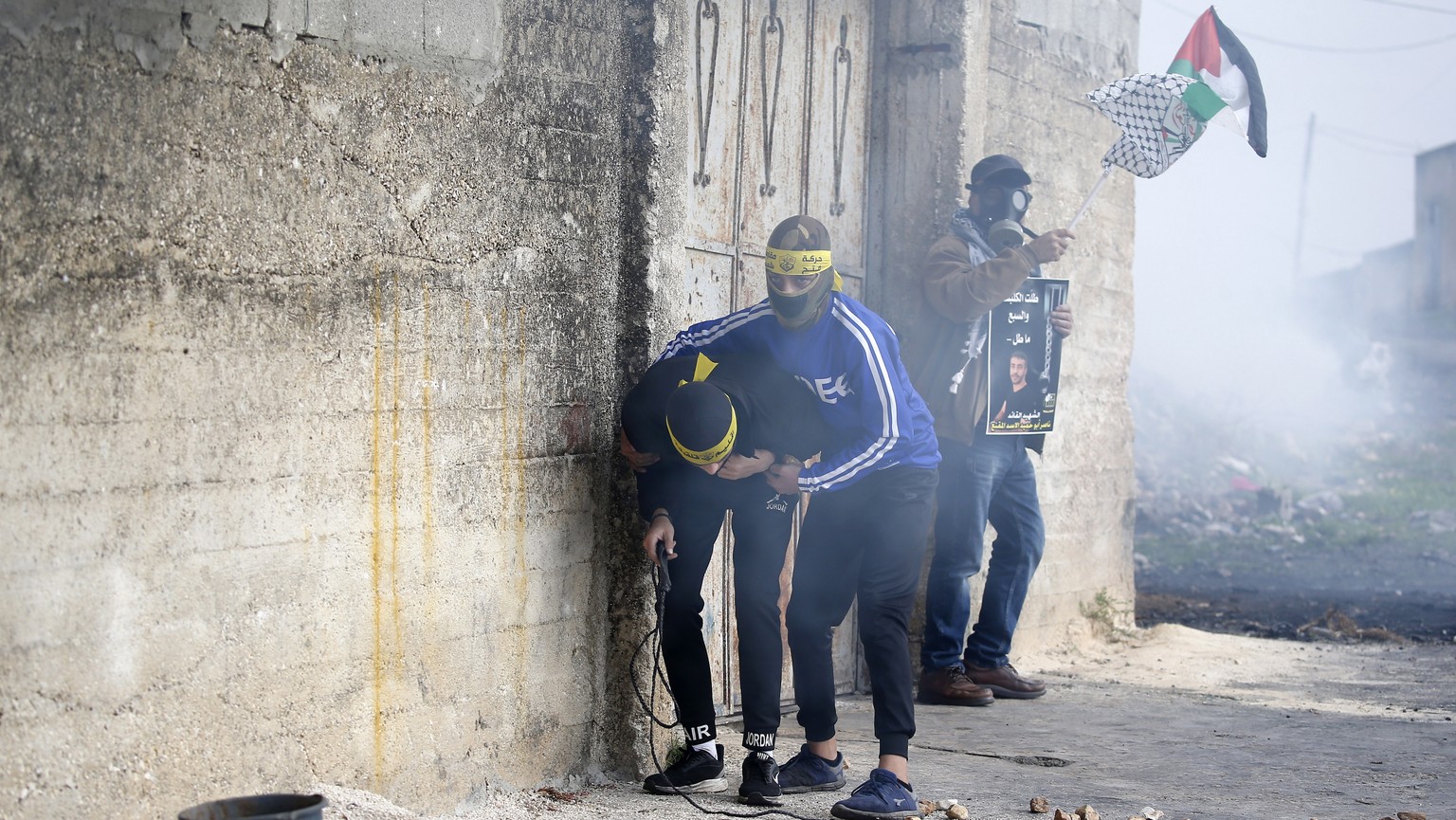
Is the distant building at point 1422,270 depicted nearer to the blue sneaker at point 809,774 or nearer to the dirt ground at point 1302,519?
the dirt ground at point 1302,519

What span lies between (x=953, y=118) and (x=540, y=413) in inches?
110

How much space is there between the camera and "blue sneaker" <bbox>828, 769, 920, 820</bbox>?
12.6ft

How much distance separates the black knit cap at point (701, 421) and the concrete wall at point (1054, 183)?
7.47ft

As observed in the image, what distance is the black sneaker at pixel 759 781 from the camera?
4074 millimetres

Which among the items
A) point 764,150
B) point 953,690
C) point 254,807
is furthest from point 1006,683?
point 254,807

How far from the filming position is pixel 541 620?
409cm

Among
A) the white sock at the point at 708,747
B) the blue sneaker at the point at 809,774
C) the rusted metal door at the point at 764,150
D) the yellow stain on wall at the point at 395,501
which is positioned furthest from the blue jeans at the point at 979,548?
the yellow stain on wall at the point at 395,501

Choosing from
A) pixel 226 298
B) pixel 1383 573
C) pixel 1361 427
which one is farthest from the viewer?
pixel 1361 427

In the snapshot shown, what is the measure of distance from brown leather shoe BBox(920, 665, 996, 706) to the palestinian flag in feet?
8.29

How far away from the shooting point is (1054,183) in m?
6.87

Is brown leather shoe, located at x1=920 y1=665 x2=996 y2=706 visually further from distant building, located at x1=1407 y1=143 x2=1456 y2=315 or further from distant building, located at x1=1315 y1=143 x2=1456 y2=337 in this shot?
distant building, located at x1=1407 y1=143 x2=1456 y2=315

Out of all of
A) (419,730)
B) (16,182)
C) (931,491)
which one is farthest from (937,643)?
(16,182)

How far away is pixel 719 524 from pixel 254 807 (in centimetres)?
175

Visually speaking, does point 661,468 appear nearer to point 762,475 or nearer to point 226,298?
point 762,475
